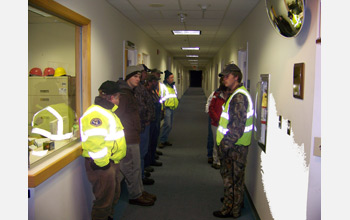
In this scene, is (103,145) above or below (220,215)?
above

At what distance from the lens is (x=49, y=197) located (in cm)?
249

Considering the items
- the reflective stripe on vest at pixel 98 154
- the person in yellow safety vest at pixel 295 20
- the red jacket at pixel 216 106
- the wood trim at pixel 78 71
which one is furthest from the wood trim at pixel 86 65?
the person in yellow safety vest at pixel 295 20

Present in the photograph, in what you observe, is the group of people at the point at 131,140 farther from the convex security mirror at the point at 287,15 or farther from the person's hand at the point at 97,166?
the convex security mirror at the point at 287,15

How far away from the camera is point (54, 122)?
10.4ft

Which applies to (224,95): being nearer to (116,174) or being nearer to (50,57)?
(116,174)

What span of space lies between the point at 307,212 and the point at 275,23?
1.48m

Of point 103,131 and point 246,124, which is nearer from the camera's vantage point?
point 103,131

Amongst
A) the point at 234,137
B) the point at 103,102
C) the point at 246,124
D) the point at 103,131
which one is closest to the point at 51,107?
the point at 103,102

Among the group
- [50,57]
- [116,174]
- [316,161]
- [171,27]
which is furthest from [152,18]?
[316,161]

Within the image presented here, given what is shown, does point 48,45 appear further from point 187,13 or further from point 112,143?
point 112,143

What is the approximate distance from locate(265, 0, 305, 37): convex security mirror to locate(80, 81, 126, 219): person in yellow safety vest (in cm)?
155

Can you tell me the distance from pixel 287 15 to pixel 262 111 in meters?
1.51

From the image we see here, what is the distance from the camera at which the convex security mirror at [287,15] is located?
2.03 metres

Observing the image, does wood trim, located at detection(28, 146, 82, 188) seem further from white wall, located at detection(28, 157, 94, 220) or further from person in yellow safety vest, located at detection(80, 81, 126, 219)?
person in yellow safety vest, located at detection(80, 81, 126, 219)
